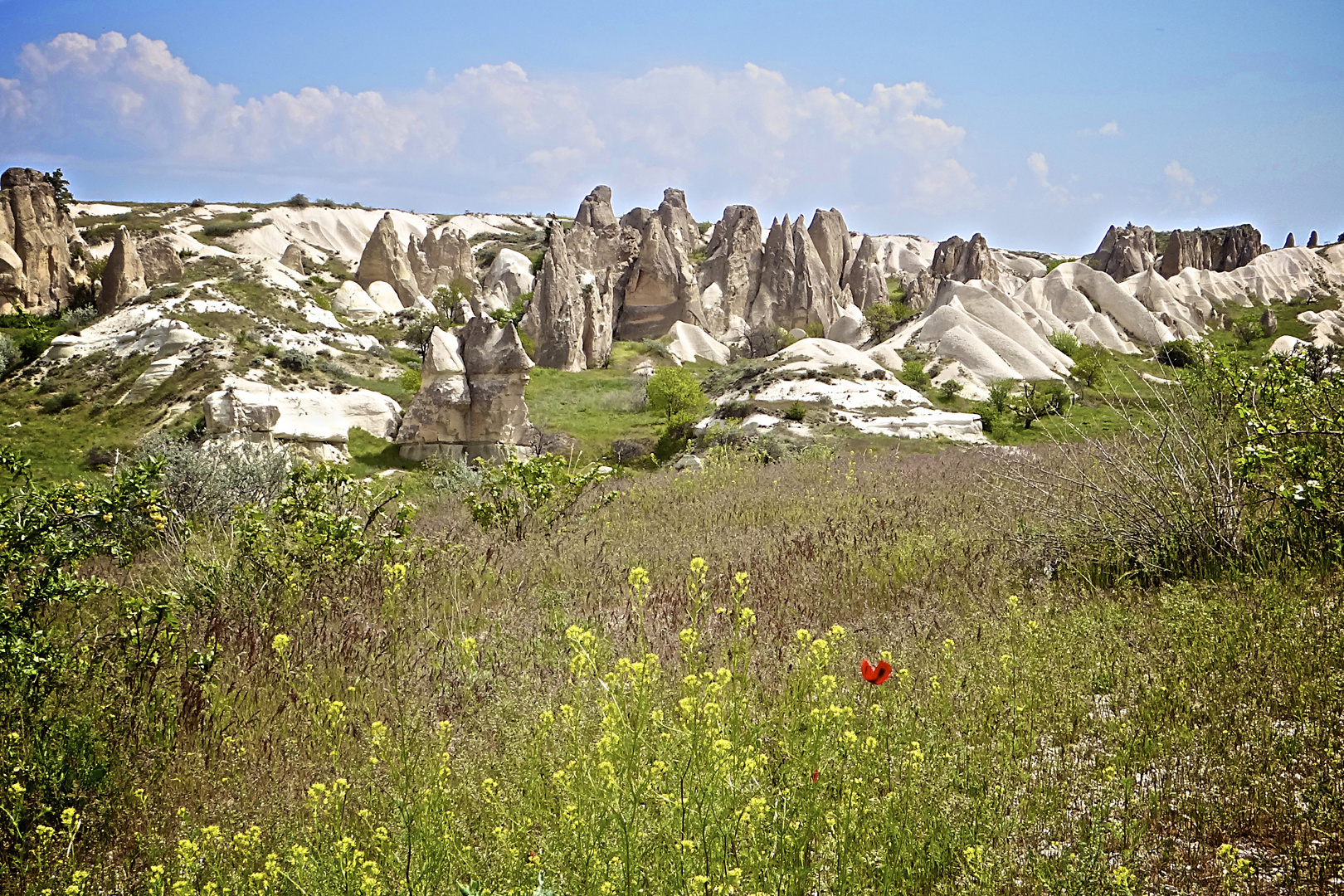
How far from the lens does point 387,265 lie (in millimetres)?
51094

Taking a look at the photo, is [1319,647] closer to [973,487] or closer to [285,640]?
[285,640]

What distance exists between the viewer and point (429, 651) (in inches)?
162

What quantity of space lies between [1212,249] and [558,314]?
3053 inches

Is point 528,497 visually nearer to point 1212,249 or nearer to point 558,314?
point 558,314

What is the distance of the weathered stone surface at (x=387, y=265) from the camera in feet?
167

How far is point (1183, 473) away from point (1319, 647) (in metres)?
2.19

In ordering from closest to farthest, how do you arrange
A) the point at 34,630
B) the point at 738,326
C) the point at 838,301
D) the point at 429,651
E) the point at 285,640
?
the point at 34,630 → the point at 285,640 → the point at 429,651 → the point at 738,326 → the point at 838,301

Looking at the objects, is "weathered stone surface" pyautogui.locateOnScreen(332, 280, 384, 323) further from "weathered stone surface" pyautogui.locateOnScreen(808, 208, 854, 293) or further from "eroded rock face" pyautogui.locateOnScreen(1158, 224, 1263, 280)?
"eroded rock face" pyautogui.locateOnScreen(1158, 224, 1263, 280)

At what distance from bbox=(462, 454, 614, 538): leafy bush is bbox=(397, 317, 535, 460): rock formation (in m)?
12.3

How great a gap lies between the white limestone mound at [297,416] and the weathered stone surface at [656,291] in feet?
117

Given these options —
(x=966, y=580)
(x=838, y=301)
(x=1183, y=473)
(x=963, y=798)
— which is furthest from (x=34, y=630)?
(x=838, y=301)

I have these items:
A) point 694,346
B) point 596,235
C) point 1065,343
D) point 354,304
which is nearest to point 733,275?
point 596,235

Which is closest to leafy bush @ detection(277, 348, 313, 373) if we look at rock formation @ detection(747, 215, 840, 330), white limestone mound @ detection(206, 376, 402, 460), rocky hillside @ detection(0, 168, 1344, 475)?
rocky hillside @ detection(0, 168, 1344, 475)

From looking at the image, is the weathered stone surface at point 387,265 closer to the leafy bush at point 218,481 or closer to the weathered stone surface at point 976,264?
the leafy bush at point 218,481
